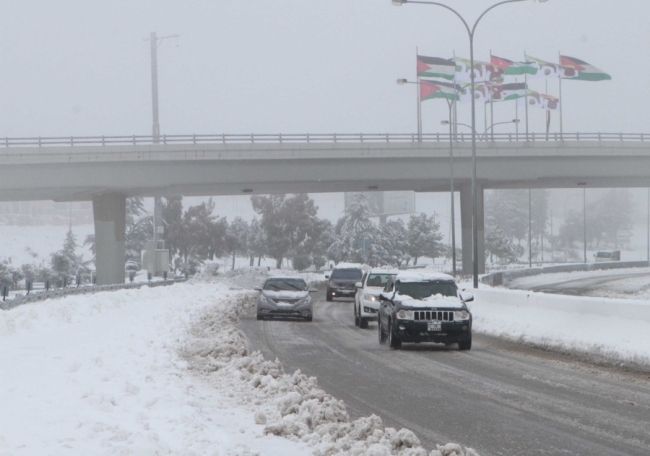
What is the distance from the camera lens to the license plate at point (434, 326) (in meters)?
21.3

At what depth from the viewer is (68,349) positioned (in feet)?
51.0

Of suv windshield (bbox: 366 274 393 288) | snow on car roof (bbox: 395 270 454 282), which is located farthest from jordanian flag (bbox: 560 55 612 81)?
snow on car roof (bbox: 395 270 454 282)

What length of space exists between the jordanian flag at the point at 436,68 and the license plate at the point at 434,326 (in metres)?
48.3

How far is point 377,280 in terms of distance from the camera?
32.1m

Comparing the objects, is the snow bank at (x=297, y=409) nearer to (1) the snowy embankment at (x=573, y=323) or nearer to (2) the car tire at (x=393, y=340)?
(2) the car tire at (x=393, y=340)

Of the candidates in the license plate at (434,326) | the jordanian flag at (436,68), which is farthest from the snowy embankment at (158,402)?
the jordanian flag at (436,68)

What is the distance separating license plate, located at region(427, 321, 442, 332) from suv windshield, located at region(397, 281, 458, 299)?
43.2 inches

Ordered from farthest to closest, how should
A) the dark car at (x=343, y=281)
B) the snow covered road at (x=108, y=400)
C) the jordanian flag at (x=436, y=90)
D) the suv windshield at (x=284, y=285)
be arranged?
the jordanian flag at (x=436, y=90)
the dark car at (x=343, y=281)
the suv windshield at (x=284, y=285)
the snow covered road at (x=108, y=400)

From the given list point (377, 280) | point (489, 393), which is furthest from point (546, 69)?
point (489, 393)

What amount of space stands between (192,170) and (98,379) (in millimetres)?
46708

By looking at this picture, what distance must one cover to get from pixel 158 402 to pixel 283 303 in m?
21.1

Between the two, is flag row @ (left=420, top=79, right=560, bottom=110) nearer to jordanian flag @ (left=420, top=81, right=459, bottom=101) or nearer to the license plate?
jordanian flag @ (left=420, top=81, right=459, bottom=101)

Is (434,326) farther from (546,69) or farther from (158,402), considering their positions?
(546,69)

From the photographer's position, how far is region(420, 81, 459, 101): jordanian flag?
66.0 metres
